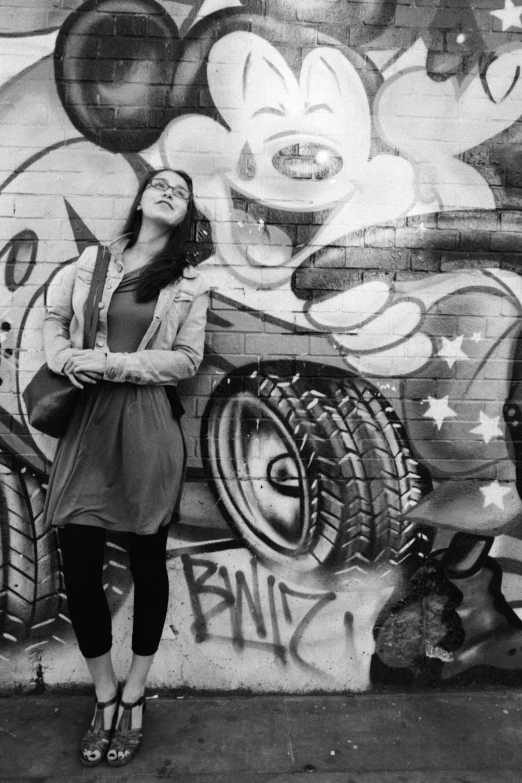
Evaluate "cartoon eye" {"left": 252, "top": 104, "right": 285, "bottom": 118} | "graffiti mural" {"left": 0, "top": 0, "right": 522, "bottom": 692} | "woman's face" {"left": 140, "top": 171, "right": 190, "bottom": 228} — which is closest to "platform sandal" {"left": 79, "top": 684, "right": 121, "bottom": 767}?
"graffiti mural" {"left": 0, "top": 0, "right": 522, "bottom": 692}

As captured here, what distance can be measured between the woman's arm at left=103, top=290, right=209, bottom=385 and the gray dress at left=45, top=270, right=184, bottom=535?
9 centimetres

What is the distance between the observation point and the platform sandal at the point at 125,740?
2.29 m

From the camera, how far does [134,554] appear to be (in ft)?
7.89

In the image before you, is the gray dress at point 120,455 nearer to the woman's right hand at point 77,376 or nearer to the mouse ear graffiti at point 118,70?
the woman's right hand at point 77,376

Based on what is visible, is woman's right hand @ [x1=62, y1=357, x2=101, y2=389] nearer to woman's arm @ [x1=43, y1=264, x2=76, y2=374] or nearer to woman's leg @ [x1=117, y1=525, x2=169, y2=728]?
woman's arm @ [x1=43, y1=264, x2=76, y2=374]

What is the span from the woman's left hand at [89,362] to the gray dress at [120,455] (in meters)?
0.12

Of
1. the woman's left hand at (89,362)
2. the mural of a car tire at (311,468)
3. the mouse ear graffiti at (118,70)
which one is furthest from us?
the mural of a car tire at (311,468)

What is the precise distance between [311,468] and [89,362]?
1.11 metres

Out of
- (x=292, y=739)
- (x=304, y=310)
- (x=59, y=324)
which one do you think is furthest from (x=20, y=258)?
(x=292, y=739)

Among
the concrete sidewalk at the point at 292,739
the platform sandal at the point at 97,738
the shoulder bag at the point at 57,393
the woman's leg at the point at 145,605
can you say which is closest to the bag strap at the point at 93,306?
the shoulder bag at the point at 57,393

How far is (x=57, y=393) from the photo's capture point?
2254 mm

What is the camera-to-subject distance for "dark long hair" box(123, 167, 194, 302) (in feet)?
7.68

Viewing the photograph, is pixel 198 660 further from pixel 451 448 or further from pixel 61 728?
pixel 451 448

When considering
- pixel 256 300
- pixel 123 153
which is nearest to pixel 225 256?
pixel 256 300
